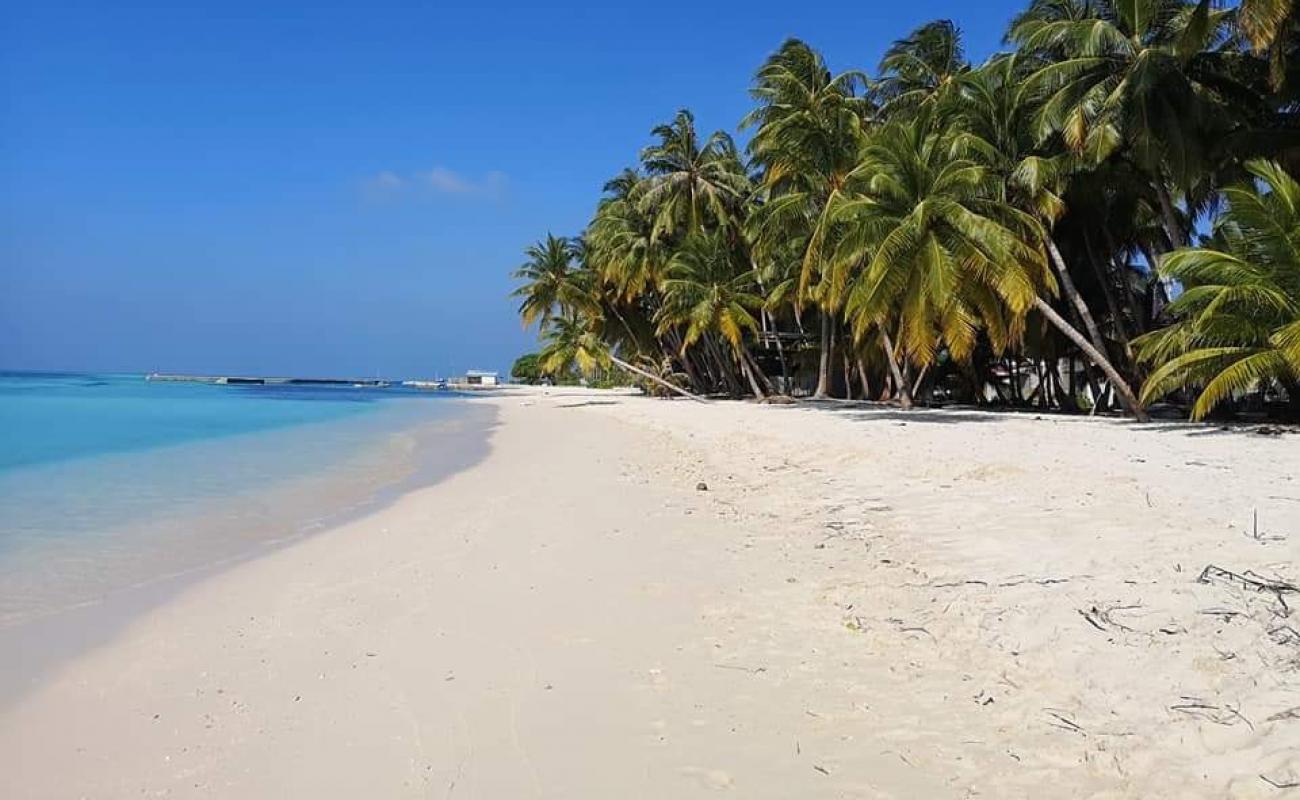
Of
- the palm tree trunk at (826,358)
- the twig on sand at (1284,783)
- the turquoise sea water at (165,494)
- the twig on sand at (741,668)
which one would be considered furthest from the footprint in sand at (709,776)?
the palm tree trunk at (826,358)

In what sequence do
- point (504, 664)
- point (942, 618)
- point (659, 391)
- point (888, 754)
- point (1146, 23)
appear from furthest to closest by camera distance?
point (659, 391), point (1146, 23), point (942, 618), point (504, 664), point (888, 754)

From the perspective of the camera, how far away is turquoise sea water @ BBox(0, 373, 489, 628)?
7590mm

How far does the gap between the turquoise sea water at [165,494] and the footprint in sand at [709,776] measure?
5457 mm

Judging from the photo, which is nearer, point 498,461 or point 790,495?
point 790,495

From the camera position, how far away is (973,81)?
22.0 meters

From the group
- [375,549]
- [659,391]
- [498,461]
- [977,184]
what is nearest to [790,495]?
[375,549]

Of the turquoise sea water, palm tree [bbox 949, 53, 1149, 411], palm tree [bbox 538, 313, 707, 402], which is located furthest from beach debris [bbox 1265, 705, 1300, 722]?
palm tree [bbox 538, 313, 707, 402]

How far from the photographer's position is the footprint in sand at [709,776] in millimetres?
3227

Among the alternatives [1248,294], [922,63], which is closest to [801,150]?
[922,63]

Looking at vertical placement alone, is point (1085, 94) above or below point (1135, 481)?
above

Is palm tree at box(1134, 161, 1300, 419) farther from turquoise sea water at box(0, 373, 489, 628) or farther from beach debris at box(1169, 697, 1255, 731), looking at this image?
turquoise sea water at box(0, 373, 489, 628)

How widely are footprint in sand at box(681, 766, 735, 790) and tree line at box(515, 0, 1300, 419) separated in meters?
14.2

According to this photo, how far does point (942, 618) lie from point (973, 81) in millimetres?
21037

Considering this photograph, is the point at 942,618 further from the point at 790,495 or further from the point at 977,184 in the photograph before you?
the point at 977,184
